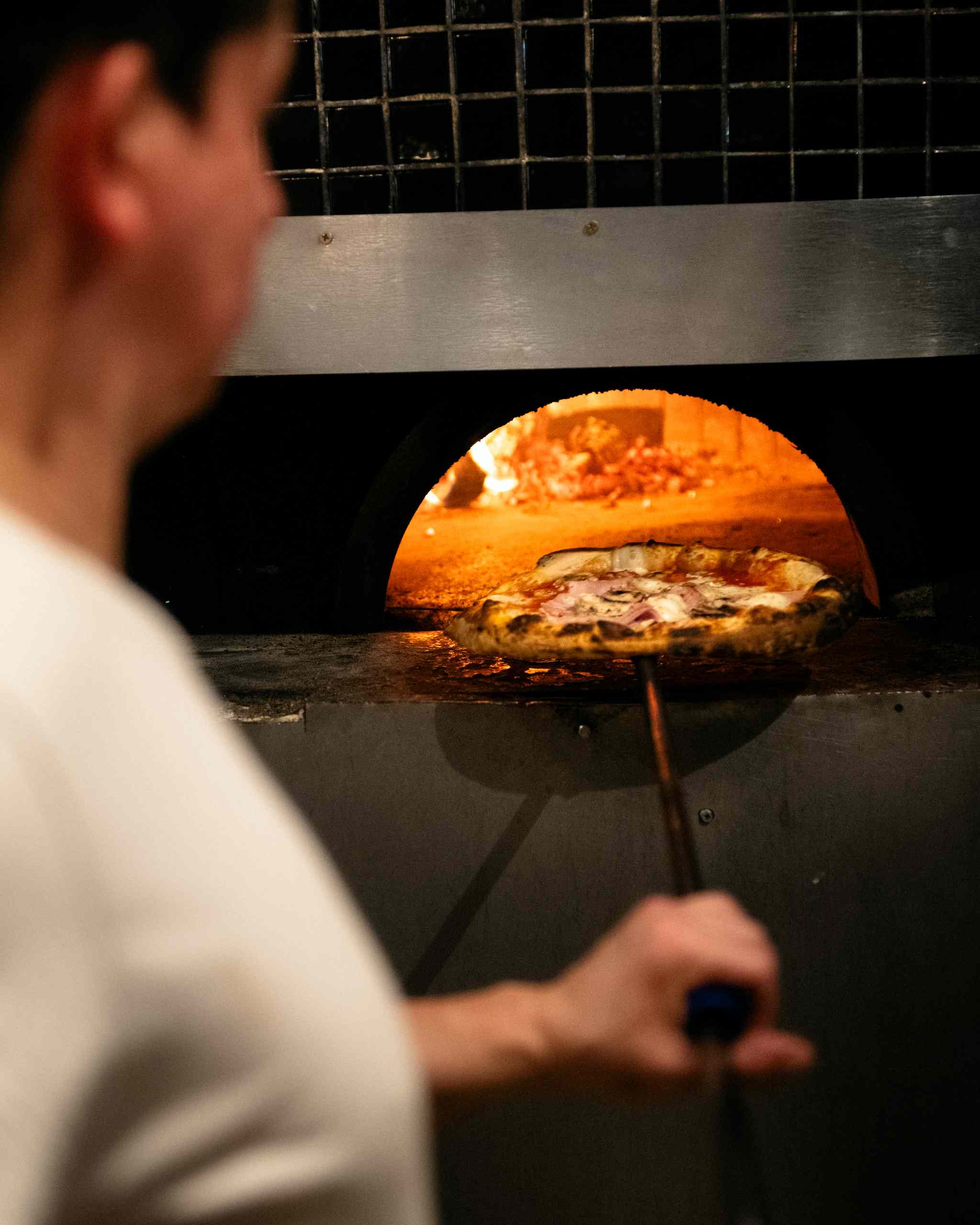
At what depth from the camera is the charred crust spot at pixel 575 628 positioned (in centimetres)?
179

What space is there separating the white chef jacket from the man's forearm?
0.93 ft

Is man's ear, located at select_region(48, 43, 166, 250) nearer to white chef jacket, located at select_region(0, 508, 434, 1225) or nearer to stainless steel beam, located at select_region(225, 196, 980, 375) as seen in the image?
white chef jacket, located at select_region(0, 508, 434, 1225)

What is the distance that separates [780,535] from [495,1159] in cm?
163

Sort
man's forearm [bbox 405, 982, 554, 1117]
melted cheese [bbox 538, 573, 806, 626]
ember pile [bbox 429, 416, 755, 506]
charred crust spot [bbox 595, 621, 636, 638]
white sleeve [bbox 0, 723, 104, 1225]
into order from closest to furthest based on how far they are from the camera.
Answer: white sleeve [bbox 0, 723, 104, 1225], man's forearm [bbox 405, 982, 554, 1117], charred crust spot [bbox 595, 621, 636, 638], melted cheese [bbox 538, 573, 806, 626], ember pile [bbox 429, 416, 755, 506]

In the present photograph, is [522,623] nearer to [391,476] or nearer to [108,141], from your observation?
[391,476]

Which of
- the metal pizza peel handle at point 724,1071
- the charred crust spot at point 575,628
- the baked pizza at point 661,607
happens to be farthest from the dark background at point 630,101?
the metal pizza peel handle at point 724,1071

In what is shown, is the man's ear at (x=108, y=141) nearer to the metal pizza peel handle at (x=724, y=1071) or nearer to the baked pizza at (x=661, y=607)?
the metal pizza peel handle at (x=724, y=1071)

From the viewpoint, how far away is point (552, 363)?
6.45 feet

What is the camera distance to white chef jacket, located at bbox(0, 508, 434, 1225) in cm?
43

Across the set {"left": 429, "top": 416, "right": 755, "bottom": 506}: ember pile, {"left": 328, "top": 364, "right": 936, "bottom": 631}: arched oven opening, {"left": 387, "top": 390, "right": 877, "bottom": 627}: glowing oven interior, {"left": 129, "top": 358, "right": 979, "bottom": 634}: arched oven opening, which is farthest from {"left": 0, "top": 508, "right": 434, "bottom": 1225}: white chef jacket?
{"left": 429, "top": 416, "right": 755, "bottom": 506}: ember pile

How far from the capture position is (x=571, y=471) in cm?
325

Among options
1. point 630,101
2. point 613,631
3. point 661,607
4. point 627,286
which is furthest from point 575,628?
point 630,101

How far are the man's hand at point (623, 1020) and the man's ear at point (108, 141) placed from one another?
546mm

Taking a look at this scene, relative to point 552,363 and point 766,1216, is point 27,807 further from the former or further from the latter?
point 552,363
